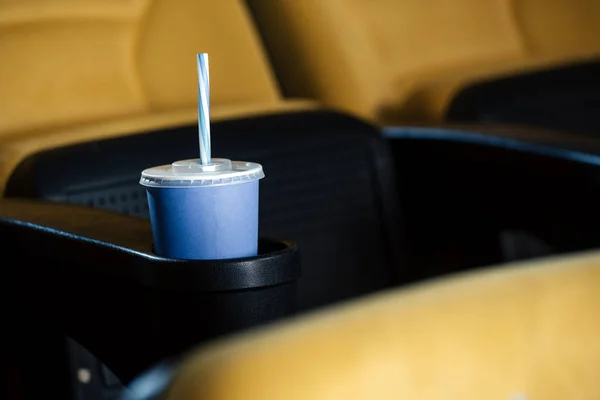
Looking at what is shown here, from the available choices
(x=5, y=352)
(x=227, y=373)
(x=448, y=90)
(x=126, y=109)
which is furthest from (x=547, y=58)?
(x=227, y=373)

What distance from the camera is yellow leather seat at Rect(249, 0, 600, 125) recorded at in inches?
71.4

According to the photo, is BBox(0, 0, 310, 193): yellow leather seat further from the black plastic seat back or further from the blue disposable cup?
the blue disposable cup

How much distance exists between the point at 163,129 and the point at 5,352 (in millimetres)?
401

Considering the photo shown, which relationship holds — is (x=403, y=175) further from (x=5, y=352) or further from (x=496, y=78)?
(x=5, y=352)

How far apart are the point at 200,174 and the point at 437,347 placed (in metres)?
0.47

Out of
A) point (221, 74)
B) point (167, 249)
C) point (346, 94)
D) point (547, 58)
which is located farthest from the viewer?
point (547, 58)

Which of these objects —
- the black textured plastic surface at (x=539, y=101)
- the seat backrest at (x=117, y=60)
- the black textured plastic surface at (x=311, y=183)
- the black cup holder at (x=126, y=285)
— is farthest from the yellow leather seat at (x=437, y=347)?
the black textured plastic surface at (x=539, y=101)

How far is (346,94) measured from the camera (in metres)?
1.83

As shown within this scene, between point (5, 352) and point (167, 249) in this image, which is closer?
point (167, 249)

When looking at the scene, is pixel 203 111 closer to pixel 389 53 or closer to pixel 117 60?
pixel 117 60

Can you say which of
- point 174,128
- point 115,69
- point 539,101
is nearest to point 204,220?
point 174,128

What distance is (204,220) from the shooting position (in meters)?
0.81

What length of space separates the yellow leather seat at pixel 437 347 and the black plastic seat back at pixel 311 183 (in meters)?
0.93

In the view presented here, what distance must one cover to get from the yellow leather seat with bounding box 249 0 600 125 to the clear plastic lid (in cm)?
91
